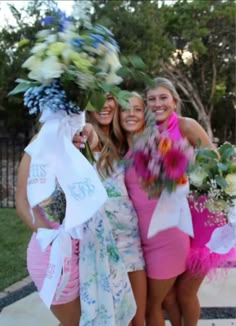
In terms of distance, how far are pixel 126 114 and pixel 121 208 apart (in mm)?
529

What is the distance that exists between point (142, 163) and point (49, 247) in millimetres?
585

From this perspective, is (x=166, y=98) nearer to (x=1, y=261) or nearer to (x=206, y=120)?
(x=1, y=261)

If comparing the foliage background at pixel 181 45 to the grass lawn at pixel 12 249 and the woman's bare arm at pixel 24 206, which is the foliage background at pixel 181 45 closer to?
the grass lawn at pixel 12 249

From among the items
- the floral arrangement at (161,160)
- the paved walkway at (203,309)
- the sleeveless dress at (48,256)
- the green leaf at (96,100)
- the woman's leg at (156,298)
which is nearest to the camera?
the green leaf at (96,100)

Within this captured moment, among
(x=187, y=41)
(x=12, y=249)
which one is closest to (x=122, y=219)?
(x=12, y=249)

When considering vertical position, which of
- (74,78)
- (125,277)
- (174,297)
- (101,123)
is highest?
(74,78)

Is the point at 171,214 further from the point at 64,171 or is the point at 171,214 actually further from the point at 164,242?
the point at 64,171

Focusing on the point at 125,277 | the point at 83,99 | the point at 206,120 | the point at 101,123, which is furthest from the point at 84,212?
the point at 206,120

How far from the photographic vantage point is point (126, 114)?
2551 mm

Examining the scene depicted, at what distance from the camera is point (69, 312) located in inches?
88.6

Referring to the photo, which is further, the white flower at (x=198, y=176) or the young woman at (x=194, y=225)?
the young woman at (x=194, y=225)

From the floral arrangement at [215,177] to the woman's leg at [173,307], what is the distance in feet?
2.47

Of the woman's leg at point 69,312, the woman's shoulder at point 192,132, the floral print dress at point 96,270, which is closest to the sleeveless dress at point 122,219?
the floral print dress at point 96,270

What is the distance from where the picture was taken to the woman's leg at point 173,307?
2.74 metres
